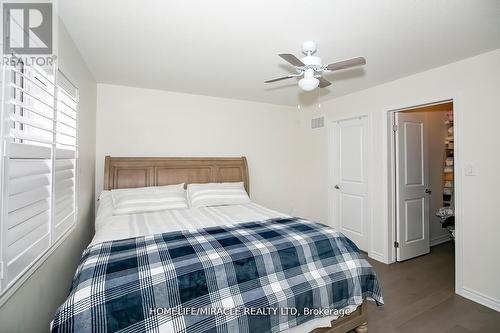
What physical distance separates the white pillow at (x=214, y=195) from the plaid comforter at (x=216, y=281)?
1.02m

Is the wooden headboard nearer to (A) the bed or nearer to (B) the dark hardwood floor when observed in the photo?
(A) the bed

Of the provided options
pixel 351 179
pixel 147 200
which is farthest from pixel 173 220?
pixel 351 179

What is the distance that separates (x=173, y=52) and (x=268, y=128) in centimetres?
231

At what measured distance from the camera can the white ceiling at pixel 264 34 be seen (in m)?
1.62

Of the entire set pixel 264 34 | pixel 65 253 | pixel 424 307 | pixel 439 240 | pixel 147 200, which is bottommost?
pixel 424 307

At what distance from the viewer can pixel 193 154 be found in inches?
143

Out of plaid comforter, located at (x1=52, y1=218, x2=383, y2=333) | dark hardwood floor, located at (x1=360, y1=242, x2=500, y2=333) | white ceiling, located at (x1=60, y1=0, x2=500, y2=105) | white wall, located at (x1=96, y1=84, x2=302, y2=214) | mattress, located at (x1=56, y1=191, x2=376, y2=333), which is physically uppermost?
white ceiling, located at (x1=60, y1=0, x2=500, y2=105)

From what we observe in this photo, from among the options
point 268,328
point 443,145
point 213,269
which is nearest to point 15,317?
point 213,269

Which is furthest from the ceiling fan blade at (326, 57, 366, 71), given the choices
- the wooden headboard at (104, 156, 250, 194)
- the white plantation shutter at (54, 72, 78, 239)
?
the wooden headboard at (104, 156, 250, 194)

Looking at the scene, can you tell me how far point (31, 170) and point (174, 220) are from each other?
1234mm

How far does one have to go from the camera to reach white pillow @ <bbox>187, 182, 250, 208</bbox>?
9.89 feet

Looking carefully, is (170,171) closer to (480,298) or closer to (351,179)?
(351,179)

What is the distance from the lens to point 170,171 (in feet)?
11.1

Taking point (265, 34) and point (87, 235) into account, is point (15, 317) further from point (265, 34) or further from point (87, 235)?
point (265, 34)
